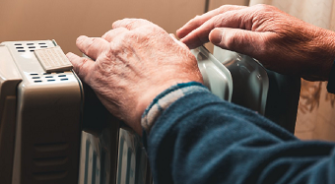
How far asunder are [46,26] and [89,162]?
1.92 feet

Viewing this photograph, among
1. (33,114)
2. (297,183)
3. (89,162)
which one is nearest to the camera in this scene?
(297,183)

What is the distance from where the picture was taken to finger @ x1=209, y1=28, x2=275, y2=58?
0.59m

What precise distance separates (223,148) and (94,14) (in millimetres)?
785

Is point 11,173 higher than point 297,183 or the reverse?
the reverse

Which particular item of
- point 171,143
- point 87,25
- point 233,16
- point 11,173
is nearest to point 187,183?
point 171,143

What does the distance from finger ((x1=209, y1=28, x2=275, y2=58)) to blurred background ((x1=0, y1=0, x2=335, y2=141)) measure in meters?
0.52

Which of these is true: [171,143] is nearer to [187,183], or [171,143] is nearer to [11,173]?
[187,183]

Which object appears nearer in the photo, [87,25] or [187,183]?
[187,183]

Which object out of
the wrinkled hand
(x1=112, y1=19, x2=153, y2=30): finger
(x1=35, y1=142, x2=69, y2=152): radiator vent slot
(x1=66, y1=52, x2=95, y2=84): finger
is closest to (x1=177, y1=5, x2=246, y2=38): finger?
the wrinkled hand

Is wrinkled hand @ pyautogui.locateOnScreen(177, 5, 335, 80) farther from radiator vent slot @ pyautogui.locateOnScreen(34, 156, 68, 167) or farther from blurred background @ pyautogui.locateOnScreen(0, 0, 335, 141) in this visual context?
blurred background @ pyautogui.locateOnScreen(0, 0, 335, 141)

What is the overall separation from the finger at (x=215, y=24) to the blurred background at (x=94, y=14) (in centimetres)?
47

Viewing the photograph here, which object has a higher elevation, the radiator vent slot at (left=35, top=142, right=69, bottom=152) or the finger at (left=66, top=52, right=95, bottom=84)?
the finger at (left=66, top=52, right=95, bottom=84)

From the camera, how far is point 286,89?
633 millimetres

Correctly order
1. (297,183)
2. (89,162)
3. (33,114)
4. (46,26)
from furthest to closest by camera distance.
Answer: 1. (46,26)
2. (89,162)
3. (33,114)
4. (297,183)
